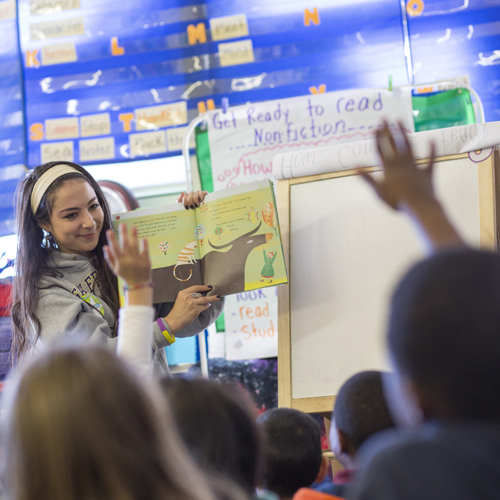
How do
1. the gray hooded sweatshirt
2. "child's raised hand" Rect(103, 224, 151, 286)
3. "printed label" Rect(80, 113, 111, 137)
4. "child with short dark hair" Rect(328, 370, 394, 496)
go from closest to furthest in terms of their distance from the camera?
1. "child with short dark hair" Rect(328, 370, 394, 496)
2. "child's raised hand" Rect(103, 224, 151, 286)
3. the gray hooded sweatshirt
4. "printed label" Rect(80, 113, 111, 137)

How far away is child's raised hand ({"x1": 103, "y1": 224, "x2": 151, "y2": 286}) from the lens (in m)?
1.20

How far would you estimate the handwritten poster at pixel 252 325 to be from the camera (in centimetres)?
262

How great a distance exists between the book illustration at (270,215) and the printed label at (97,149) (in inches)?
61.1

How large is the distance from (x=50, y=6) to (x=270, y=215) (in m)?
2.27

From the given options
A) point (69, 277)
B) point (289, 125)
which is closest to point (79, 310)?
point (69, 277)

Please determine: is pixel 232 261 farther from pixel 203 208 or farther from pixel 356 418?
pixel 356 418

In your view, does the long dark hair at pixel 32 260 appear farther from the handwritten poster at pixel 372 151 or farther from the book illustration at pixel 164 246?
the handwritten poster at pixel 372 151

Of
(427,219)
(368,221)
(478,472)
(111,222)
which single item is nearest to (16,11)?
(111,222)

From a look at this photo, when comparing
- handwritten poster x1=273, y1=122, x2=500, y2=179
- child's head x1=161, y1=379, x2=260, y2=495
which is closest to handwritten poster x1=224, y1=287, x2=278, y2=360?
handwritten poster x1=273, y1=122, x2=500, y2=179

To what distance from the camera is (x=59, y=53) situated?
3.13 meters

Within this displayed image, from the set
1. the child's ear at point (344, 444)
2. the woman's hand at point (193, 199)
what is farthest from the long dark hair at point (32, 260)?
the child's ear at point (344, 444)

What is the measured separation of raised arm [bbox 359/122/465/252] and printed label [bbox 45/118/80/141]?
2383mm

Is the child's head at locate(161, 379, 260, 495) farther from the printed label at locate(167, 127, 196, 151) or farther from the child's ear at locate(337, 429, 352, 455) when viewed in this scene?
the printed label at locate(167, 127, 196, 151)

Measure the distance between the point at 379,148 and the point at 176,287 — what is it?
0.91 meters
